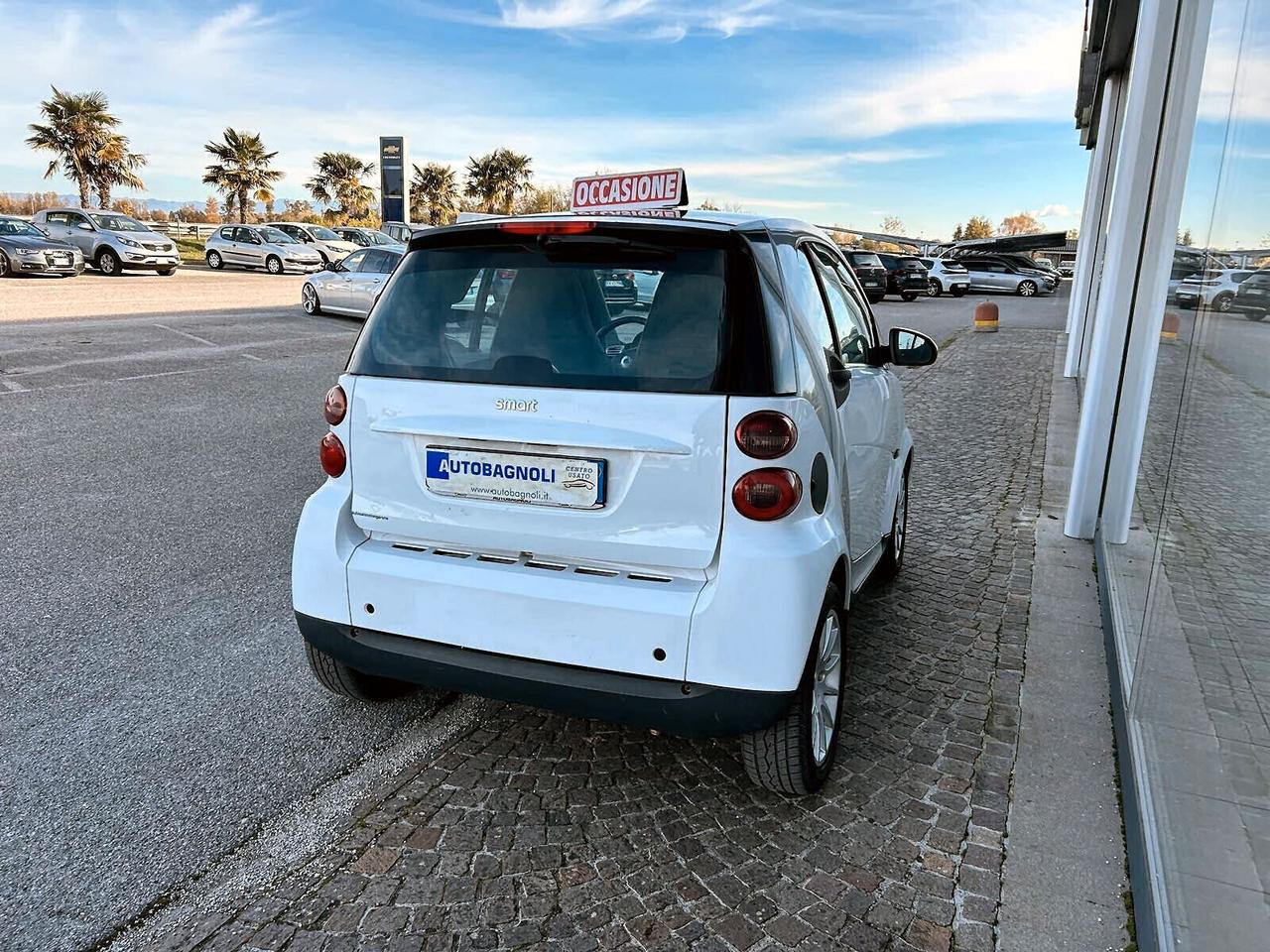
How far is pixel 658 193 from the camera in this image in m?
3.67

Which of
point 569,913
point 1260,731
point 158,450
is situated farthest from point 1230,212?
point 158,450

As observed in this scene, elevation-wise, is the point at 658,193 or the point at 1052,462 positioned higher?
the point at 658,193

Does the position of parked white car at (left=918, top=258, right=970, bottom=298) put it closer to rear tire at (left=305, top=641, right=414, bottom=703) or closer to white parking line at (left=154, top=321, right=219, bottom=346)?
white parking line at (left=154, top=321, right=219, bottom=346)

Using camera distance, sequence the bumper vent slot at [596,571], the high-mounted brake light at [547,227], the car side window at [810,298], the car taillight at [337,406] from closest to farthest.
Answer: the bumper vent slot at [596,571], the high-mounted brake light at [547,227], the car taillight at [337,406], the car side window at [810,298]

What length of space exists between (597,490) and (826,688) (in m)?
1.09

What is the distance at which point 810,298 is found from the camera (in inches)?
131

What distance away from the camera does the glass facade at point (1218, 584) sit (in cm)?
223

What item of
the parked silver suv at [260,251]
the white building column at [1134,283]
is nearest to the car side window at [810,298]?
the white building column at [1134,283]

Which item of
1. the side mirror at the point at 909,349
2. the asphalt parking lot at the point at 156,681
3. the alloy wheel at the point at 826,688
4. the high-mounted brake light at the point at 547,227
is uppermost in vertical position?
the high-mounted brake light at the point at 547,227

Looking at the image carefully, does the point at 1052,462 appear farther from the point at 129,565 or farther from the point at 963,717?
the point at 129,565

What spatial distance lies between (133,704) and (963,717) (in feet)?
10.5

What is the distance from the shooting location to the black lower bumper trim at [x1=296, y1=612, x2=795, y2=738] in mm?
2621

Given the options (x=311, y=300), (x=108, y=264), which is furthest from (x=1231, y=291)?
(x=108, y=264)

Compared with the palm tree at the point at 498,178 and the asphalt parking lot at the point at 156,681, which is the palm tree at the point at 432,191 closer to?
the palm tree at the point at 498,178
